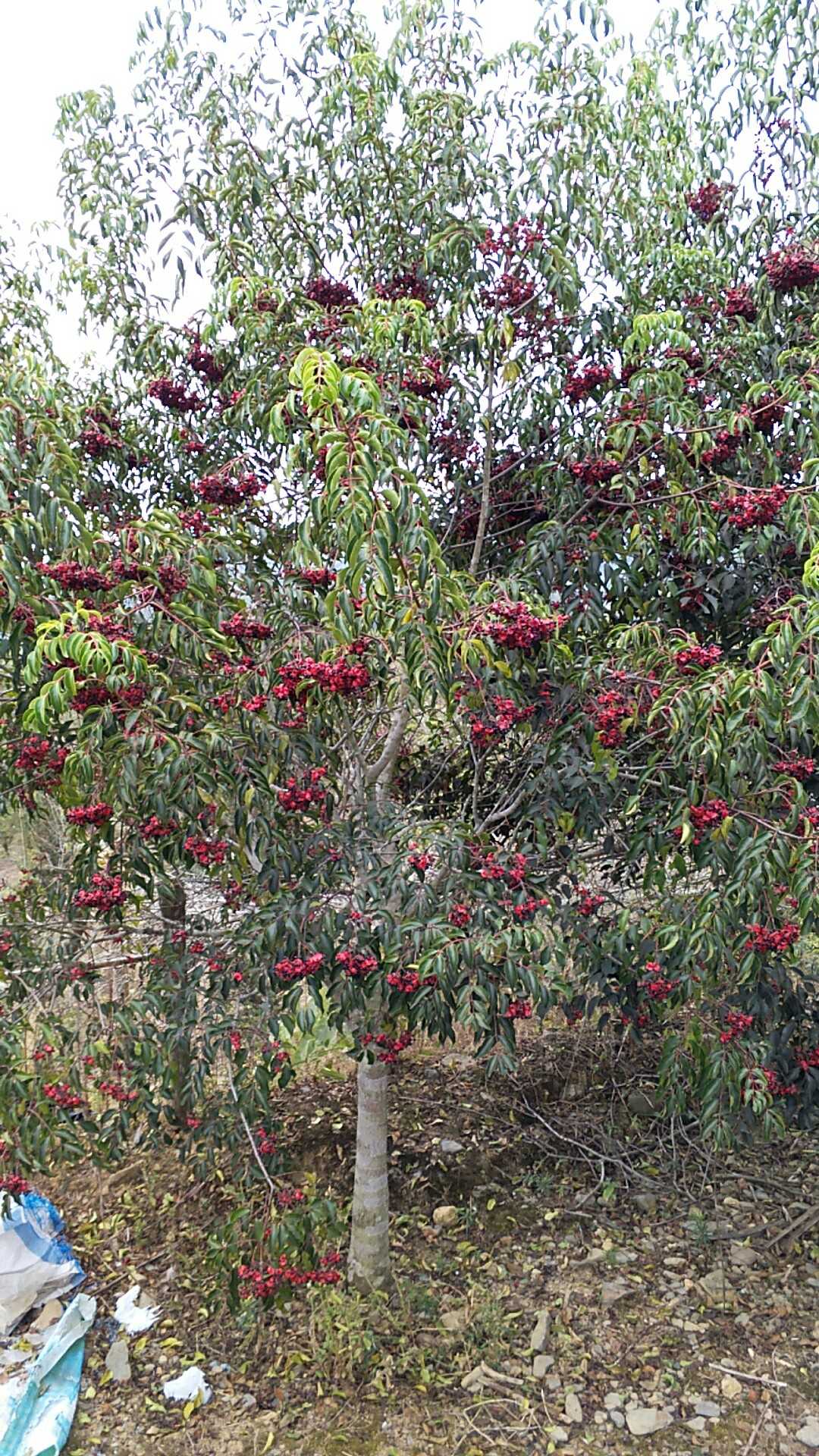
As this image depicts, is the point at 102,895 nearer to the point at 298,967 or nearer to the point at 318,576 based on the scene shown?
the point at 298,967

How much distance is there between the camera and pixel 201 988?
7.68ft

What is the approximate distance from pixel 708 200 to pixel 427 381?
112cm

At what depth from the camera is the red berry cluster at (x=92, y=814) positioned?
1.96m

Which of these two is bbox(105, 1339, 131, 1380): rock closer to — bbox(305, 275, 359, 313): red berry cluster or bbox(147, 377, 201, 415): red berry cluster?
bbox(147, 377, 201, 415): red berry cluster

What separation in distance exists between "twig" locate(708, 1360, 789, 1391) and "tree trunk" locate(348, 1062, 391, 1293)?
933 millimetres

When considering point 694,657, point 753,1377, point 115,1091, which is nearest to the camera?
point 694,657

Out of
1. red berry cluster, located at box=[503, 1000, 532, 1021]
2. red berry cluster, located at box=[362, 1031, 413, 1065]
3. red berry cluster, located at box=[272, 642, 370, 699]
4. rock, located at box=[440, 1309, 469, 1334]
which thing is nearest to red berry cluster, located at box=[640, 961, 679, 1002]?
red berry cluster, located at box=[503, 1000, 532, 1021]

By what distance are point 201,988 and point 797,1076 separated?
1.54 metres

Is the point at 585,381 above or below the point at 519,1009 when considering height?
above

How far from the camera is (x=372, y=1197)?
9.37 ft

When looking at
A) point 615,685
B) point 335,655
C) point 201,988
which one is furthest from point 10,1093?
point 615,685

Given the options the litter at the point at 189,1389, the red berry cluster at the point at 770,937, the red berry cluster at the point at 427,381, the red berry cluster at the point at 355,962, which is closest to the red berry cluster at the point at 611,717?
the red berry cluster at the point at 770,937

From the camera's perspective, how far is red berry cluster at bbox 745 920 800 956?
1971 millimetres

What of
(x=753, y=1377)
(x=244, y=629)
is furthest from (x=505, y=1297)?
(x=244, y=629)
